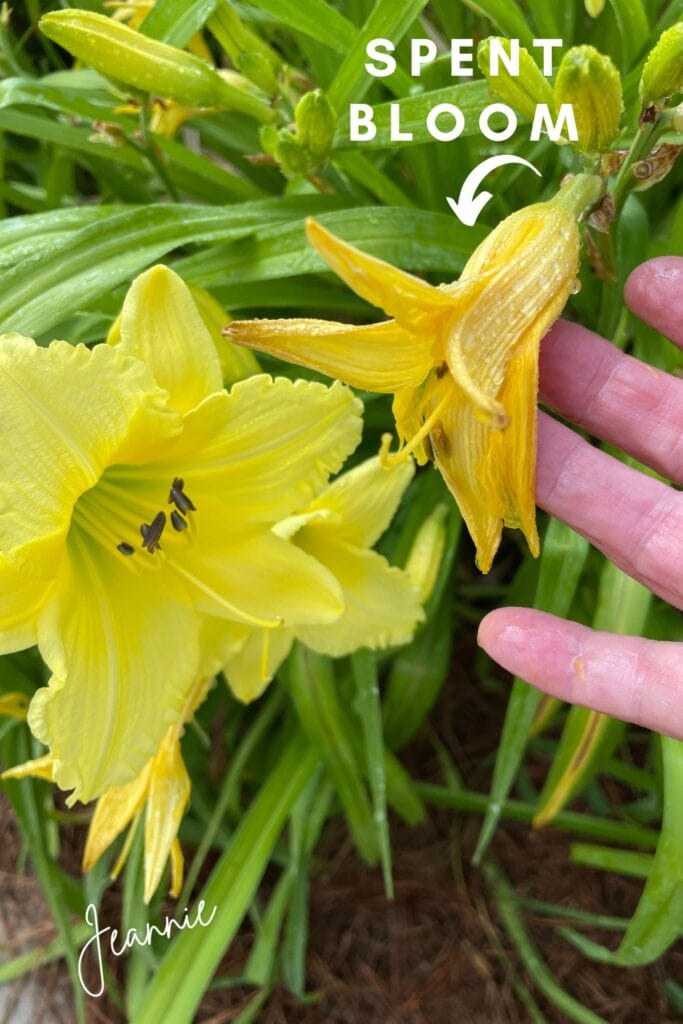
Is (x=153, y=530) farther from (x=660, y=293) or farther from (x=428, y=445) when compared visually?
(x=660, y=293)

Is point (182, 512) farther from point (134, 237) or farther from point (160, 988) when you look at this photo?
point (160, 988)

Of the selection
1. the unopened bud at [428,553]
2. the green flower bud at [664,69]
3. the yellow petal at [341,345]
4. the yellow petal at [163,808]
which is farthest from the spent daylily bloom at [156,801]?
the green flower bud at [664,69]

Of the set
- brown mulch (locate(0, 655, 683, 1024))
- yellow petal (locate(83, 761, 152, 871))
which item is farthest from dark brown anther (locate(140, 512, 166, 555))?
brown mulch (locate(0, 655, 683, 1024))

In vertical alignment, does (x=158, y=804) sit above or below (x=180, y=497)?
below
